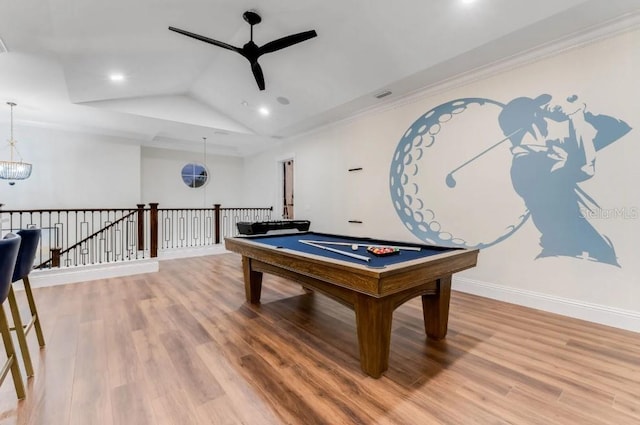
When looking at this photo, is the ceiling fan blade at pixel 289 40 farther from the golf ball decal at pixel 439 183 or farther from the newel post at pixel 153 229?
the newel post at pixel 153 229

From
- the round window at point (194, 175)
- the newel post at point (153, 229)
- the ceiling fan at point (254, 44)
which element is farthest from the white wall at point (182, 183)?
the ceiling fan at point (254, 44)

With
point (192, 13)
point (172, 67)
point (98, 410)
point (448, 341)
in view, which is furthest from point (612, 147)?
point (172, 67)

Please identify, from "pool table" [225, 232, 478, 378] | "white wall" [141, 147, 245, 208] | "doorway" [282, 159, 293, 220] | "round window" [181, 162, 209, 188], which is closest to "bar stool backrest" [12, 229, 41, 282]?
"pool table" [225, 232, 478, 378]

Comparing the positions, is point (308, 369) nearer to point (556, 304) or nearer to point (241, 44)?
point (556, 304)

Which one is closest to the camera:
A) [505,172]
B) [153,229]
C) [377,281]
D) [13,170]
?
[377,281]

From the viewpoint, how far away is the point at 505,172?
11.5ft

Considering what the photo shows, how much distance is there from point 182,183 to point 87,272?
456cm

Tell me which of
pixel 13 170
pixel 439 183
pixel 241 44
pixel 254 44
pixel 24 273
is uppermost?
pixel 241 44

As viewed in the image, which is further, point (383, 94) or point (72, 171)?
point (72, 171)

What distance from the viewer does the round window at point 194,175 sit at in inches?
346

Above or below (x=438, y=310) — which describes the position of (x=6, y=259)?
above

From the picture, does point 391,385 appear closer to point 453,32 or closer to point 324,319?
point 324,319

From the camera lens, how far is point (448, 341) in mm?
2475

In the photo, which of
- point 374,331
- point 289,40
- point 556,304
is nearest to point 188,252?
point 289,40
